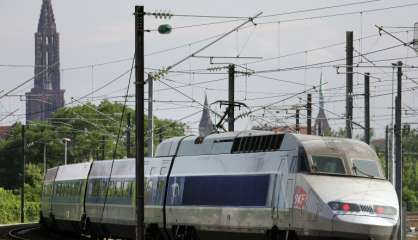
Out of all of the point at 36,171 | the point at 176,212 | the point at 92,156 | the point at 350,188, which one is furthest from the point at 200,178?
the point at 92,156

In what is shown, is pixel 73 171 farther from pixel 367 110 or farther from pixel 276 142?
→ pixel 276 142

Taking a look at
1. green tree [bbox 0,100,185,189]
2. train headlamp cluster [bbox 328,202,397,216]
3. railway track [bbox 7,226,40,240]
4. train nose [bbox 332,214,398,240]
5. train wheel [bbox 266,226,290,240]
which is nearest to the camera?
train nose [bbox 332,214,398,240]

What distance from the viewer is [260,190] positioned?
29734mm

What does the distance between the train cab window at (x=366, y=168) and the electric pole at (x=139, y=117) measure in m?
5.29

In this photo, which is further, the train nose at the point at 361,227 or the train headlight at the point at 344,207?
the train headlight at the point at 344,207

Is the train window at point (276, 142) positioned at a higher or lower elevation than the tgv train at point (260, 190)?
higher

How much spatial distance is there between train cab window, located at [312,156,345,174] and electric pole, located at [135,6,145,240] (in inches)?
168

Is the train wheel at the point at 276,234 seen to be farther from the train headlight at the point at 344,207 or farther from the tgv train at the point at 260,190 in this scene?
the train headlight at the point at 344,207

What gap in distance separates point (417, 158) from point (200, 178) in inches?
5368

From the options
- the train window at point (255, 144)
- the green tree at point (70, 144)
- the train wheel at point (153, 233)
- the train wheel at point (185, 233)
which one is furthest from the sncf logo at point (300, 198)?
the green tree at point (70, 144)

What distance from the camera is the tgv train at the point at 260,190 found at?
27.0 metres

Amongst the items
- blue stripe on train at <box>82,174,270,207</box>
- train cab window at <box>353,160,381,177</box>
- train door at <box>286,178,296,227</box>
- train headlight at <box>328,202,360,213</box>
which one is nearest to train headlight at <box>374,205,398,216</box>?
train headlight at <box>328,202,360,213</box>

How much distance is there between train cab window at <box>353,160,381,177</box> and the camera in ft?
93.4

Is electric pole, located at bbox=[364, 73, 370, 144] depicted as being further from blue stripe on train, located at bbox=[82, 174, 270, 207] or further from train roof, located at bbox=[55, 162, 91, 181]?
blue stripe on train, located at bbox=[82, 174, 270, 207]
